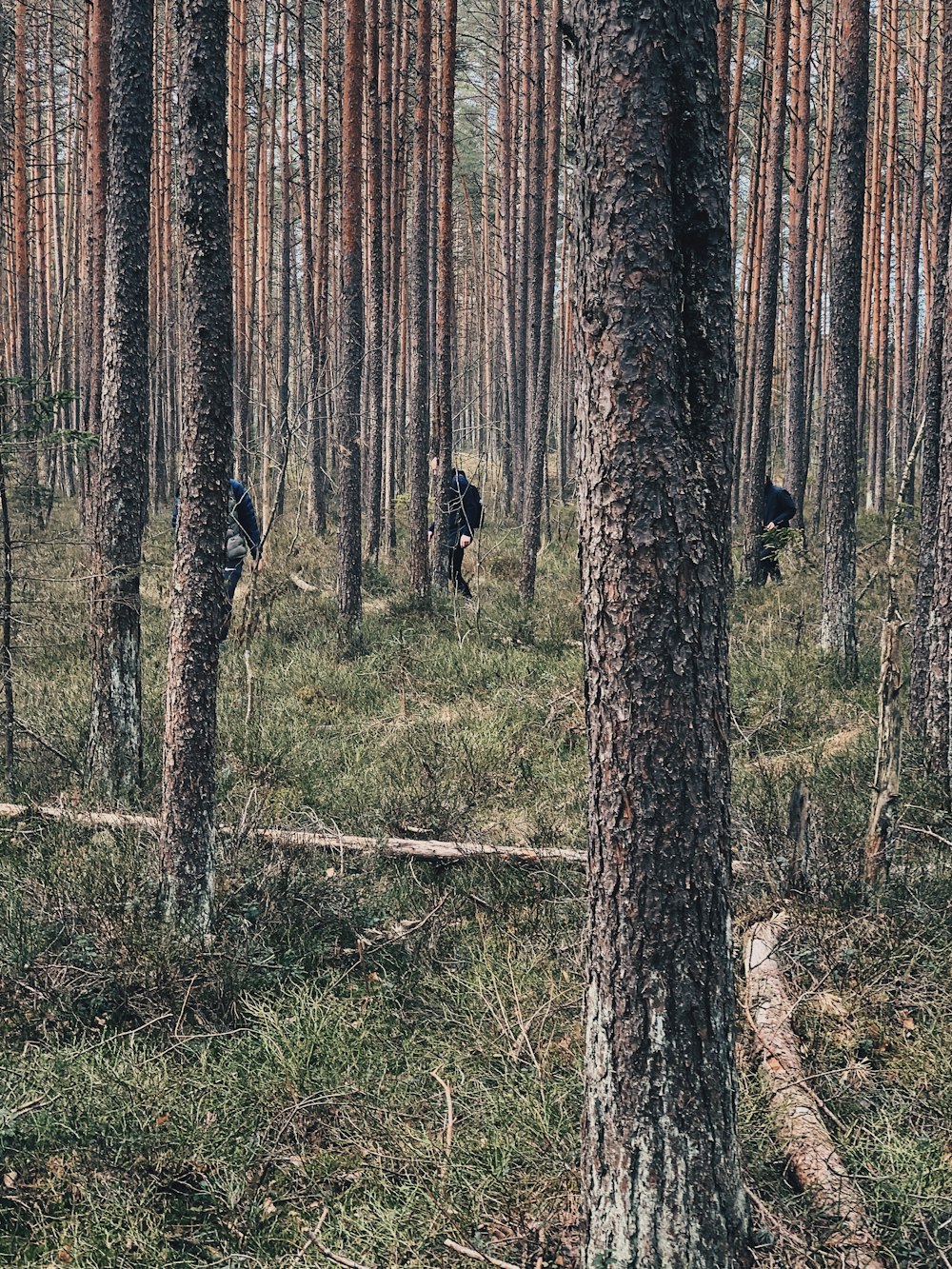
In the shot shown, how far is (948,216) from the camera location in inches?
275

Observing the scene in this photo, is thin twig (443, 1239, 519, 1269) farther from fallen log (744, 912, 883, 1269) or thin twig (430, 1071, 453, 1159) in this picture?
fallen log (744, 912, 883, 1269)

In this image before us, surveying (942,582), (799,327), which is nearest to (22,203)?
(799,327)

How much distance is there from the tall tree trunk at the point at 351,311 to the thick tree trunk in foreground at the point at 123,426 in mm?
4692

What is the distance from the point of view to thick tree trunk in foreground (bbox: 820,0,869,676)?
9.09 metres

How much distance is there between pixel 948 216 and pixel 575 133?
5695mm

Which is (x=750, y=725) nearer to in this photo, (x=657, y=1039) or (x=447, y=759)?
(x=447, y=759)

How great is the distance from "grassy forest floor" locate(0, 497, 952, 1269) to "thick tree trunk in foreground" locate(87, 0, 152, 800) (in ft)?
1.37

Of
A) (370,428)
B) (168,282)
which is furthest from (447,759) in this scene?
(168,282)

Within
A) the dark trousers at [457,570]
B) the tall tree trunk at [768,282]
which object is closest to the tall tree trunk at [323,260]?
the dark trousers at [457,570]

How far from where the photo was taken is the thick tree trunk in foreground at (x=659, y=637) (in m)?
2.37

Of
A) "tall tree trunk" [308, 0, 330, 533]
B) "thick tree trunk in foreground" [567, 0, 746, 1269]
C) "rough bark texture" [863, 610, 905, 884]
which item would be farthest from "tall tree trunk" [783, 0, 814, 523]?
Answer: "thick tree trunk in foreground" [567, 0, 746, 1269]

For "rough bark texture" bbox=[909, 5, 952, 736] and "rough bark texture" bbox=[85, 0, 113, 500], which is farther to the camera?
"rough bark texture" bbox=[85, 0, 113, 500]

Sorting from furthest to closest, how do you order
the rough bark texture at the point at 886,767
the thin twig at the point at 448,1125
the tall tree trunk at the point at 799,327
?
the tall tree trunk at the point at 799,327 < the rough bark texture at the point at 886,767 < the thin twig at the point at 448,1125

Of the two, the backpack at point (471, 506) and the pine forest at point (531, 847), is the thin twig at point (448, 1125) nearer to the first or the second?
the pine forest at point (531, 847)
